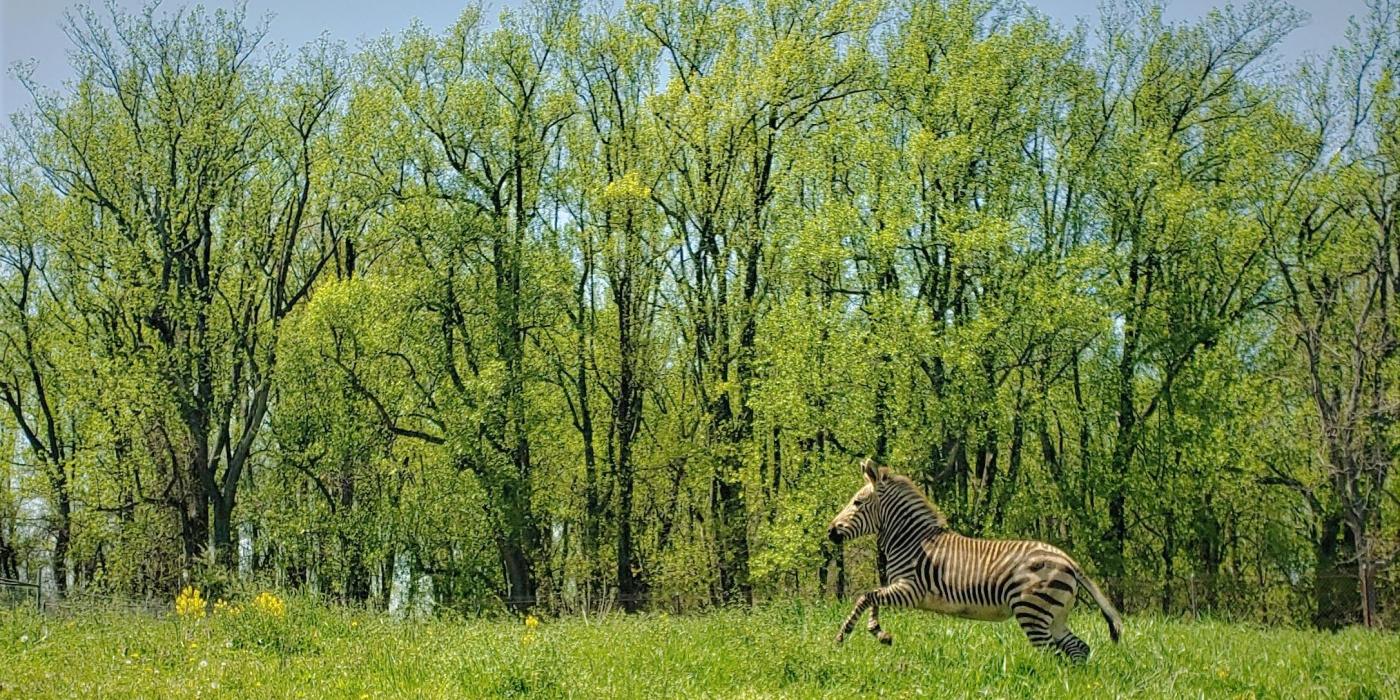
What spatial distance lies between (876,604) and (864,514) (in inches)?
61.9

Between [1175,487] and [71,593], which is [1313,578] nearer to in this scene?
[1175,487]

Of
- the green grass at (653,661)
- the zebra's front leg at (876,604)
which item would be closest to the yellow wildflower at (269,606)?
the green grass at (653,661)

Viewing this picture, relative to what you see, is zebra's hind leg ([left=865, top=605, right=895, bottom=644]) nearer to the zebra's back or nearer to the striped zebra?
the striped zebra

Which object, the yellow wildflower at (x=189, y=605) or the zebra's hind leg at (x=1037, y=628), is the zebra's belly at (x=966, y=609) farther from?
the yellow wildflower at (x=189, y=605)

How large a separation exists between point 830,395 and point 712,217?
7093 millimetres

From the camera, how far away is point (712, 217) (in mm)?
34031

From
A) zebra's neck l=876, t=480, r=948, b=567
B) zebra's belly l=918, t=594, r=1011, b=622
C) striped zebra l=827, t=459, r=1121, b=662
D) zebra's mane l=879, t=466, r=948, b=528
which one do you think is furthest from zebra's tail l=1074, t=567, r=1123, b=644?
zebra's mane l=879, t=466, r=948, b=528

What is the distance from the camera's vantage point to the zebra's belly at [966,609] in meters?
11.6

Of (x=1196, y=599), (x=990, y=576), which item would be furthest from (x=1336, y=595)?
(x=990, y=576)

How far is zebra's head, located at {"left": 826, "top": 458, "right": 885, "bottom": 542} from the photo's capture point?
528 inches

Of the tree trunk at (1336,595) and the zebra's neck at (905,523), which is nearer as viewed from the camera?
the zebra's neck at (905,523)

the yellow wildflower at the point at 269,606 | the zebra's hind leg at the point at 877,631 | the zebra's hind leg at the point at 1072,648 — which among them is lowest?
the zebra's hind leg at the point at 1072,648

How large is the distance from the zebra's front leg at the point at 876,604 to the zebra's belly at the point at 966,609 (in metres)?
0.25

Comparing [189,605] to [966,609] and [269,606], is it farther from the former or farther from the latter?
[966,609]
